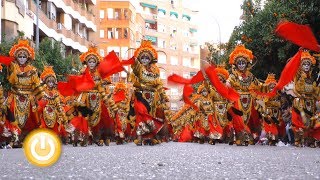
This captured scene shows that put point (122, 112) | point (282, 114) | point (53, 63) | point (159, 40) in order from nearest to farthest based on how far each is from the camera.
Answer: point (282, 114), point (122, 112), point (53, 63), point (159, 40)

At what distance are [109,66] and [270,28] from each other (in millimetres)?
10639

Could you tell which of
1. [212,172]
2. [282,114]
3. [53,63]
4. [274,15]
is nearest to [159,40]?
[53,63]

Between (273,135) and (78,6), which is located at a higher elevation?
(78,6)

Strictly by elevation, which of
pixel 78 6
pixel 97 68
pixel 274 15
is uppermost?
pixel 78 6

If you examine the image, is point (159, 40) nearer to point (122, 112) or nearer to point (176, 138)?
point (176, 138)

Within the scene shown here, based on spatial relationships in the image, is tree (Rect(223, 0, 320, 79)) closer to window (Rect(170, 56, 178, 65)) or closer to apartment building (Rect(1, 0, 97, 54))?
apartment building (Rect(1, 0, 97, 54))

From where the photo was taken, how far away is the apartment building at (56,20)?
36688 mm

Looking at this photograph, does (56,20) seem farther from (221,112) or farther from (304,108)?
(304,108)

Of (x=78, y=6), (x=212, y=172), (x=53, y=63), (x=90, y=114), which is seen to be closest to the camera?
(x=212, y=172)

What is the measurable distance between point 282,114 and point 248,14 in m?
13.7

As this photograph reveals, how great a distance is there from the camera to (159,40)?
4510 inches

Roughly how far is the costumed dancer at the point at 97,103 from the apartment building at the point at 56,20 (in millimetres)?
16231

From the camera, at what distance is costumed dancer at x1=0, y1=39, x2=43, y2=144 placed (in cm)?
1664

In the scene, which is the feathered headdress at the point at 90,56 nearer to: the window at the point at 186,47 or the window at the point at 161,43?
the window at the point at 161,43
